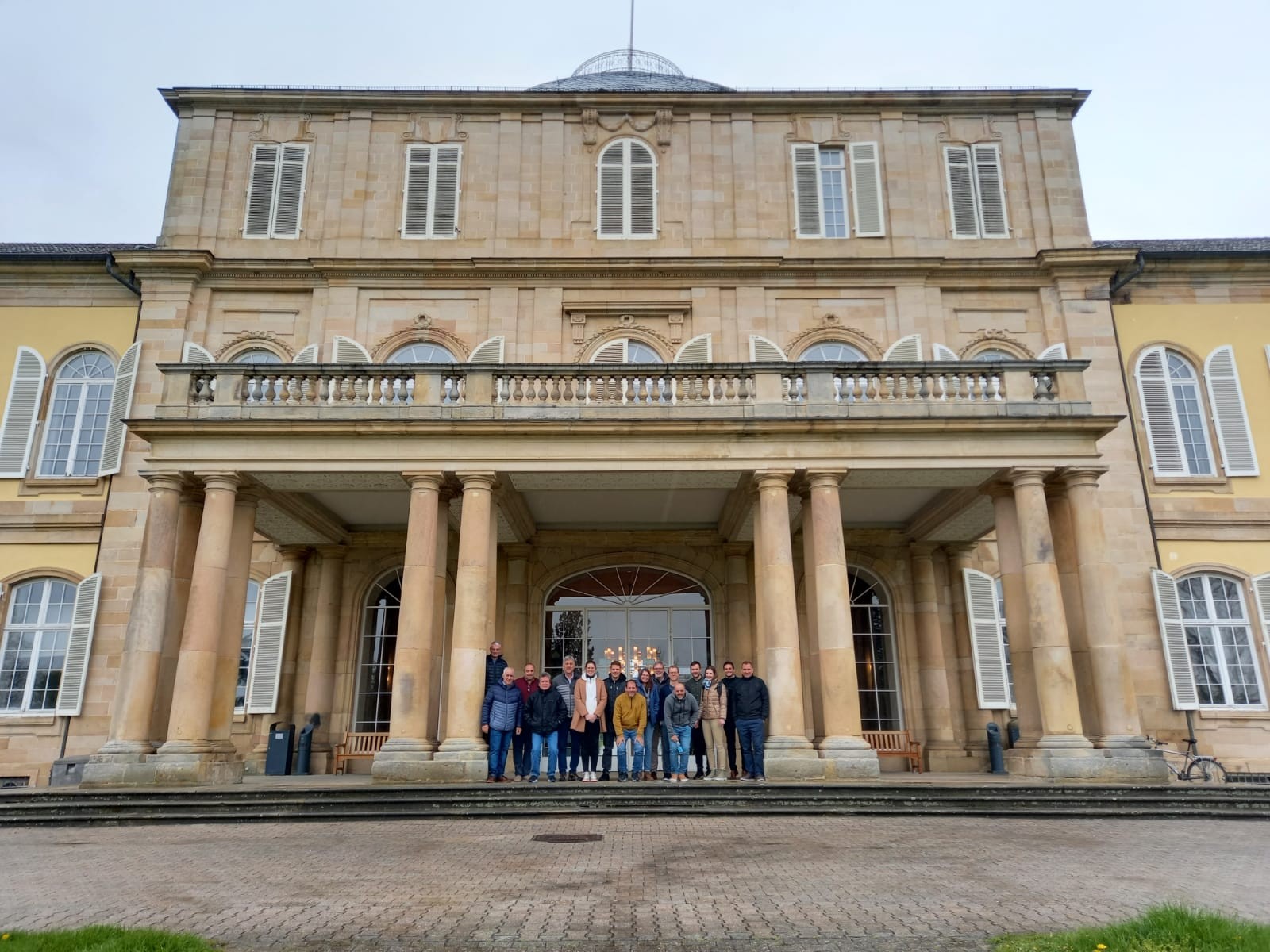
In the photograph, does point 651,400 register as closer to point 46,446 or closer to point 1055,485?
point 1055,485

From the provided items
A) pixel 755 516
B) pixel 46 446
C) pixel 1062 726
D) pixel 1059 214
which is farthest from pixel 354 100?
pixel 1062 726

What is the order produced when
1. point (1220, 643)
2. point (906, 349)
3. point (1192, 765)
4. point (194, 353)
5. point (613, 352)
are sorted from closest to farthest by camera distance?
point (1192, 765), point (1220, 643), point (194, 353), point (906, 349), point (613, 352)

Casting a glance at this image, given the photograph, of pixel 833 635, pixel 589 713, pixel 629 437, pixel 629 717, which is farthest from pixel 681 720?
pixel 629 437

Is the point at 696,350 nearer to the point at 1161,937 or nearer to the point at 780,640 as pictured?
the point at 780,640

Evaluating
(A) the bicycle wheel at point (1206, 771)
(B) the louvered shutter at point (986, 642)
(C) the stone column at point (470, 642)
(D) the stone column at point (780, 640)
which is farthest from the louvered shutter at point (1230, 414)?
(C) the stone column at point (470, 642)

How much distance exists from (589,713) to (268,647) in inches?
289

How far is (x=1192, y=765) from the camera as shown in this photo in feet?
45.8

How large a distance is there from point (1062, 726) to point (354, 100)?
18075 millimetres

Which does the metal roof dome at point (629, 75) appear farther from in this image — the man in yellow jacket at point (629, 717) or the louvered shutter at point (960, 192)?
the man in yellow jacket at point (629, 717)

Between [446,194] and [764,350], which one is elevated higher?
[446,194]

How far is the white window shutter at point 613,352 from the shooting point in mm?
17875

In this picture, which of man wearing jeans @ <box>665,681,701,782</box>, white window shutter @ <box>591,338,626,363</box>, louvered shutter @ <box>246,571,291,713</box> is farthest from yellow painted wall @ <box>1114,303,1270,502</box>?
louvered shutter @ <box>246,571,291,713</box>

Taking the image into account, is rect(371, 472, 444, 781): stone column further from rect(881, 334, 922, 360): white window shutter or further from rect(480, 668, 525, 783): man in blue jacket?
rect(881, 334, 922, 360): white window shutter

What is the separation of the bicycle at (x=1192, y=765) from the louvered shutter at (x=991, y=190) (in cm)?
1033
